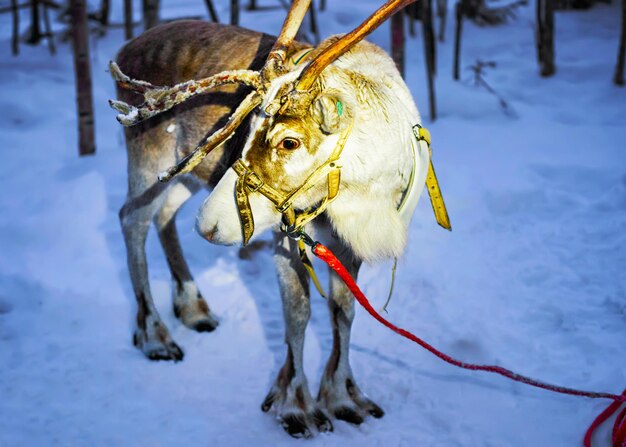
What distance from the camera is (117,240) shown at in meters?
5.04

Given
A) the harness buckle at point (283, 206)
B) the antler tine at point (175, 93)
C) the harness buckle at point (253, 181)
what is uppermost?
the antler tine at point (175, 93)

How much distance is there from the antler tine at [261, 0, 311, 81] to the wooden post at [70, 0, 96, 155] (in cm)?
406

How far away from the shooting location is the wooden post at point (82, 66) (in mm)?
6062

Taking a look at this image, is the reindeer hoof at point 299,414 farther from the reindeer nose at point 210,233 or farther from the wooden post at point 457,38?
the wooden post at point 457,38

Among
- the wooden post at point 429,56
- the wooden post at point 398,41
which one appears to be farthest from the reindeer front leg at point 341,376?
the wooden post at point 429,56

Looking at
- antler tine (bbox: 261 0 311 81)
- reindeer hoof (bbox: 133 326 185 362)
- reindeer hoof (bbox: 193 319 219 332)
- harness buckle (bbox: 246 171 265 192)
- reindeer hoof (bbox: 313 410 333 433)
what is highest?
antler tine (bbox: 261 0 311 81)

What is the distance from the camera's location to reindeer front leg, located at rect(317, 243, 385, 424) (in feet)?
10.8

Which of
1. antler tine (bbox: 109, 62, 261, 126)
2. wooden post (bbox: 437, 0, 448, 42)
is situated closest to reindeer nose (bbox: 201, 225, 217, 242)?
antler tine (bbox: 109, 62, 261, 126)

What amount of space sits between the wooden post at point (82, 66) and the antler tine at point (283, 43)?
4.06 m

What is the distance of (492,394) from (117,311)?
8.01 feet

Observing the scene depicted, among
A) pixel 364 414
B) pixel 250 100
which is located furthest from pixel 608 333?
pixel 250 100

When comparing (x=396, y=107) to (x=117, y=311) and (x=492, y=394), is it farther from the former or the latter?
(x=117, y=311)

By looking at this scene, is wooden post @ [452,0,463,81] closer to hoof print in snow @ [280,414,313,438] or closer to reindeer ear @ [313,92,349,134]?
hoof print in snow @ [280,414,313,438]

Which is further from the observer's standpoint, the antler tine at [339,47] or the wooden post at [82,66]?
the wooden post at [82,66]
